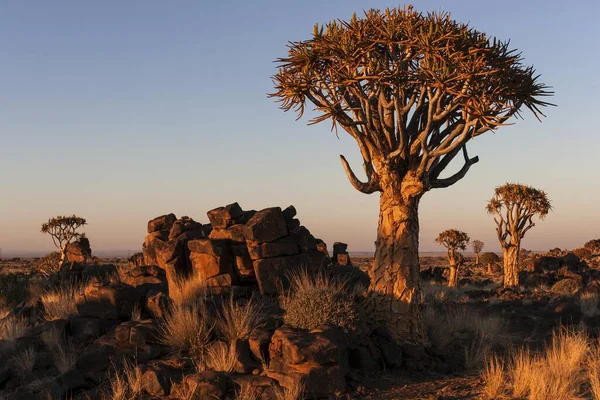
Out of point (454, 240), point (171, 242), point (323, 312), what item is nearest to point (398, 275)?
point (323, 312)

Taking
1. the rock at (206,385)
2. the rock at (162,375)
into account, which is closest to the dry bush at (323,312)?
the rock at (206,385)

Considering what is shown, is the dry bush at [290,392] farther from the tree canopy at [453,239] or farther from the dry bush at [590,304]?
the tree canopy at [453,239]

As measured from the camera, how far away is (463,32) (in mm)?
11156

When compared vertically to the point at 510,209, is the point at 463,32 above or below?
above

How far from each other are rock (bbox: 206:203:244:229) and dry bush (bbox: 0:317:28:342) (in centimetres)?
566

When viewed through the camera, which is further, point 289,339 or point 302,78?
point 302,78

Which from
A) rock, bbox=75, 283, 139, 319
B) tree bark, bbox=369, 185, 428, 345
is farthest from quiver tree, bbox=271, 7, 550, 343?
rock, bbox=75, 283, 139, 319

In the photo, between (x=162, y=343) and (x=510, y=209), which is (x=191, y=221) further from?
(x=510, y=209)

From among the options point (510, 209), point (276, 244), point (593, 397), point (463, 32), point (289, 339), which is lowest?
point (593, 397)

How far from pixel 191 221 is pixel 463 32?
10.6 metres

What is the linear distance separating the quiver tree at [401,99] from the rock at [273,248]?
4.20 metres

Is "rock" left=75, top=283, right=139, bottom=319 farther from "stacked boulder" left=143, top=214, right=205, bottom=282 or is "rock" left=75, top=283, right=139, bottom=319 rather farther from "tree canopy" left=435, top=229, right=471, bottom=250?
"tree canopy" left=435, top=229, right=471, bottom=250

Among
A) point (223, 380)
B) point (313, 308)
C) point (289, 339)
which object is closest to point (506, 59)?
point (313, 308)

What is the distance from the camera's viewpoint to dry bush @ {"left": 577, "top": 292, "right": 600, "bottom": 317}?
16830 mm
